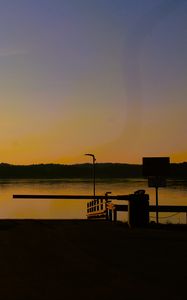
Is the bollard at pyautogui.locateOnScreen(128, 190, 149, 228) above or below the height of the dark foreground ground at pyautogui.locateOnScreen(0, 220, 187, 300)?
above

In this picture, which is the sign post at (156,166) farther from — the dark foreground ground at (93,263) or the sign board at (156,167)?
the dark foreground ground at (93,263)

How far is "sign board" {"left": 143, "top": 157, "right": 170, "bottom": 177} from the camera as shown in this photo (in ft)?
93.6

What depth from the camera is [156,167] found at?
28609 mm

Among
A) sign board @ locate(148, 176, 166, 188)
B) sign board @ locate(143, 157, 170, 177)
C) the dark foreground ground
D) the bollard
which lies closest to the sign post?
sign board @ locate(143, 157, 170, 177)

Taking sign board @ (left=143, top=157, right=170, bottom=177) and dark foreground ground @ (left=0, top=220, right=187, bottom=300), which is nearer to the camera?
dark foreground ground @ (left=0, top=220, right=187, bottom=300)

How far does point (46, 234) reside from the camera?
21.7 metres

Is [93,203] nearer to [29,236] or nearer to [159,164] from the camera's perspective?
[159,164]

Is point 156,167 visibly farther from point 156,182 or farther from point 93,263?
point 93,263

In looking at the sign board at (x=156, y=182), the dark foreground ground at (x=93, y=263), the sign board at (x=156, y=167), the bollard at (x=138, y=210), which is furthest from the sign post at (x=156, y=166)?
the dark foreground ground at (x=93, y=263)

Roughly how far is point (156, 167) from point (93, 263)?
48.1 feet

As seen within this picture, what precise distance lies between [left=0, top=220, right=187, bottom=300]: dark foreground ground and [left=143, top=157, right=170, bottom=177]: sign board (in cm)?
534

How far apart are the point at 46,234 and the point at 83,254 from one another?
5.88 m

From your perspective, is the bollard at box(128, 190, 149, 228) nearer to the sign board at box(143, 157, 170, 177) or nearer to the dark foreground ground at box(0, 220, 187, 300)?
the dark foreground ground at box(0, 220, 187, 300)

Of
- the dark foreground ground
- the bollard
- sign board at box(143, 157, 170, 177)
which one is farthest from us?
sign board at box(143, 157, 170, 177)
